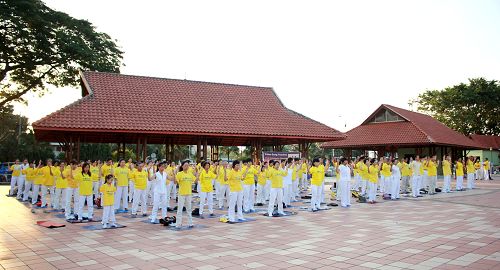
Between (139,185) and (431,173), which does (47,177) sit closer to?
(139,185)

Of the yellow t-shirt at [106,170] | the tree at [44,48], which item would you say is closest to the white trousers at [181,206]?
the yellow t-shirt at [106,170]

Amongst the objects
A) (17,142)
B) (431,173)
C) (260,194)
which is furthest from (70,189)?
(17,142)

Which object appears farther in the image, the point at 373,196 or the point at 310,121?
the point at 310,121

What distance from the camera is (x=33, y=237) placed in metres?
8.70

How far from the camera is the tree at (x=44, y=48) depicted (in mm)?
24531

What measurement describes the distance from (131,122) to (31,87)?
16.0m

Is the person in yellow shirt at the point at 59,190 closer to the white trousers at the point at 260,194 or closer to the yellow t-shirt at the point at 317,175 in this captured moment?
the white trousers at the point at 260,194

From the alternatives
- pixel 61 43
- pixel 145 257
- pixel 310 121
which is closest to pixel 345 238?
pixel 145 257

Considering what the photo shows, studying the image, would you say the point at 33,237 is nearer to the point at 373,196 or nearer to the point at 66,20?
the point at 373,196

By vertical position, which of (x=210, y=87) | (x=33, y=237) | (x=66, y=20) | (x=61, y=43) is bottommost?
(x=33, y=237)

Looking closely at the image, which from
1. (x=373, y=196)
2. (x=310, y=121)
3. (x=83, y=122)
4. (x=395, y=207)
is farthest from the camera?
(x=310, y=121)

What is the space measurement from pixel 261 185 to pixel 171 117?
24.4 feet

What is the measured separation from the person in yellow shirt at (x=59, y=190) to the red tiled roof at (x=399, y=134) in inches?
947

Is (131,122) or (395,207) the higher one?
(131,122)
